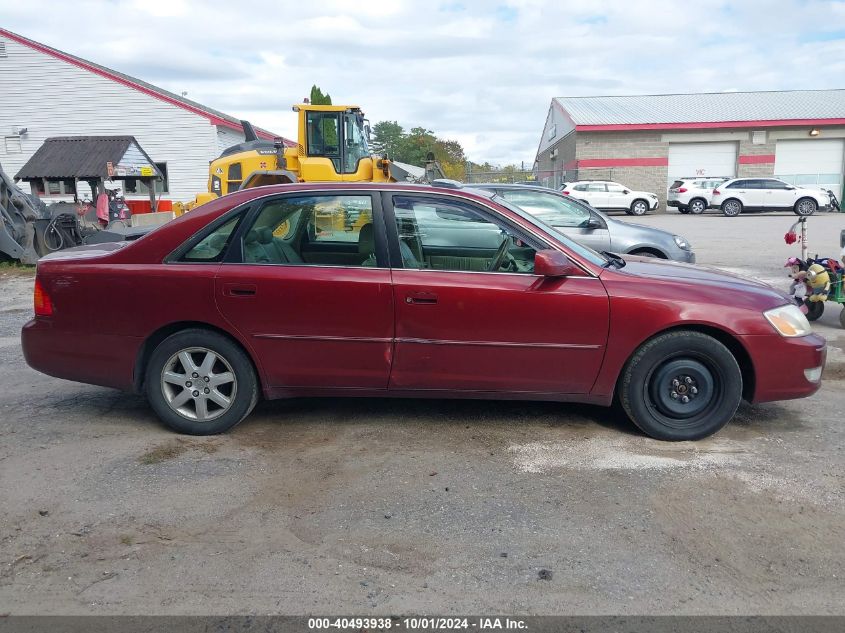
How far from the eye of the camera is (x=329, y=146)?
14445 mm

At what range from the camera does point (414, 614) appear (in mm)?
2875

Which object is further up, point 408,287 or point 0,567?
point 408,287

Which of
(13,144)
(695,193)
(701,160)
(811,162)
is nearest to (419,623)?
(13,144)

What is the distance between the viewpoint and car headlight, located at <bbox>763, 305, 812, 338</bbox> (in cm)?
450

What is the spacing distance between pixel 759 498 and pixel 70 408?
468cm

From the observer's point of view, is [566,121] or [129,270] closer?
[129,270]

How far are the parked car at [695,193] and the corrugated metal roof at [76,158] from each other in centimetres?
2343

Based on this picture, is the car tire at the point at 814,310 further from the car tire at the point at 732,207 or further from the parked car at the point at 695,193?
the parked car at the point at 695,193

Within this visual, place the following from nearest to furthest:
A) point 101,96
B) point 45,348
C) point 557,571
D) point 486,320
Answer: point 557,571
point 486,320
point 45,348
point 101,96

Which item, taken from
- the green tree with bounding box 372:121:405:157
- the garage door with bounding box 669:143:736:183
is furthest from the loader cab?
the green tree with bounding box 372:121:405:157

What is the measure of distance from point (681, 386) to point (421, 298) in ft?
5.73

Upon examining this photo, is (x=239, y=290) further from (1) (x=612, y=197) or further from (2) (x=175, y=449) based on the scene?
(1) (x=612, y=197)

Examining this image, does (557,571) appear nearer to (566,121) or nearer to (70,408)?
(70,408)

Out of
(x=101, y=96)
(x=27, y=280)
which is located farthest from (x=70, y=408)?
(x=101, y=96)
